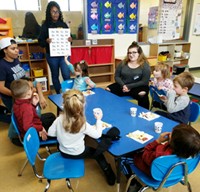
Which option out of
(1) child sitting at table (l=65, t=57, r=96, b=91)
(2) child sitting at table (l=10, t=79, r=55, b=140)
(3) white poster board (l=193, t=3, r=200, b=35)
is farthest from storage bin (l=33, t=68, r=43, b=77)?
(3) white poster board (l=193, t=3, r=200, b=35)

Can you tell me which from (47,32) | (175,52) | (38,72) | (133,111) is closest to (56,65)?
(47,32)

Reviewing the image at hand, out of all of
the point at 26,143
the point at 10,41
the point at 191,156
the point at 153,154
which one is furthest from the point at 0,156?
the point at 191,156

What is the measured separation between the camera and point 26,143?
1.34 m

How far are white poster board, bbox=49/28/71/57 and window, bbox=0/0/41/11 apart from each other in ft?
4.65

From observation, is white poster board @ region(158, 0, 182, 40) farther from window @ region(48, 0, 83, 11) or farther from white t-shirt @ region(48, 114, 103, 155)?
white t-shirt @ region(48, 114, 103, 155)

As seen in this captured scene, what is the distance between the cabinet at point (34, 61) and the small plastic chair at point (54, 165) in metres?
2.88

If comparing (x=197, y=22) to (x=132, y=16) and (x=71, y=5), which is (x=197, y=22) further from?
(x=71, y=5)

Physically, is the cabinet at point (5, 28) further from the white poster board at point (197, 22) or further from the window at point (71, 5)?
the white poster board at point (197, 22)

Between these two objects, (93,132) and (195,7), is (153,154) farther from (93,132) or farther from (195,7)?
(195,7)

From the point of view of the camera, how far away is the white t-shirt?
4.75 ft

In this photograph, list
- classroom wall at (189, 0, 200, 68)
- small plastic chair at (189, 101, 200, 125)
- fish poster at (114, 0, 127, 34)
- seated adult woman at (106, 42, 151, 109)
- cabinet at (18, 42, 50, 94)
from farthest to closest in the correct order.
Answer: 1. classroom wall at (189, 0, 200, 68)
2. fish poster at (114, 0, 127, 34)
3. cabinet at (18, 42, 50, 94)
4. seated adult woman at (106, 42, 151, 109)
5. small plastic chair at (189, 101, 200, 125)

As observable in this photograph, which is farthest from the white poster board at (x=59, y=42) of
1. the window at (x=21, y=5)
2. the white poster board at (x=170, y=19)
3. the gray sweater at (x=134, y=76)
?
the white poster board at (x=170, y=19)

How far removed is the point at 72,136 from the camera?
1450 millimetres

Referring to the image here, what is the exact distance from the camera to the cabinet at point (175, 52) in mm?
5492
